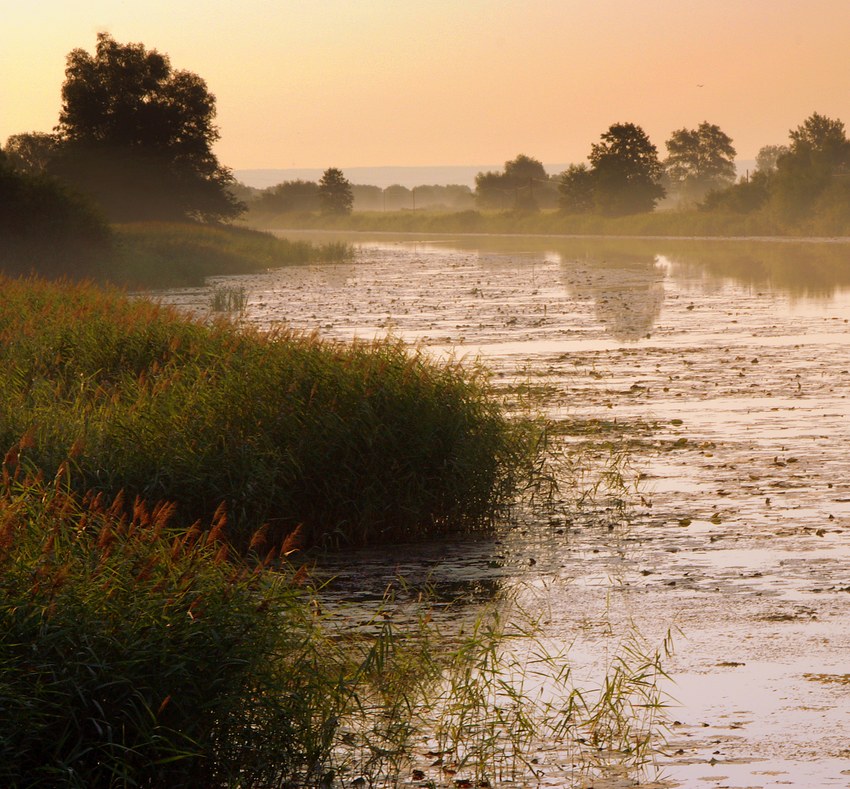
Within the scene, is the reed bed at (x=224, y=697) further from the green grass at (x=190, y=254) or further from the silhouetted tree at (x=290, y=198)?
the silhouetted tree at (x=290, y=198)

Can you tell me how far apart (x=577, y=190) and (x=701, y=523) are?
88.1m

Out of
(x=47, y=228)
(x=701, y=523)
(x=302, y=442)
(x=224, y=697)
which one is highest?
(x=47, y=228)

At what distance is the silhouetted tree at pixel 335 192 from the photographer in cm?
13338

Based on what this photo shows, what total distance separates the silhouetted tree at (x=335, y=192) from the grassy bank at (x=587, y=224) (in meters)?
1.13

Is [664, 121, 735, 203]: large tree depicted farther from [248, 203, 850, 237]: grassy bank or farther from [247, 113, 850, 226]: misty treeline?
[248, 203, 850, 237]: grassy bank

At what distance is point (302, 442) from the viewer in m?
11.5

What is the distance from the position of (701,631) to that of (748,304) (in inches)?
1004

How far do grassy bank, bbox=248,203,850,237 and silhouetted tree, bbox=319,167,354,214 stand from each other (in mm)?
1131

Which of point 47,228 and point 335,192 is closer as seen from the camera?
point 47,228

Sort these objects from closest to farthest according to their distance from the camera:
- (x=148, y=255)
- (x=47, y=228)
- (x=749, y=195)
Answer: (x=47, y=228), (x=148, y=255), (x=749, y=195)

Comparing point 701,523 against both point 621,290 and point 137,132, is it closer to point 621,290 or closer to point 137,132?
point 621,290

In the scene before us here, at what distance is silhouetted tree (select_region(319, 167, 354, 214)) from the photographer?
133 m

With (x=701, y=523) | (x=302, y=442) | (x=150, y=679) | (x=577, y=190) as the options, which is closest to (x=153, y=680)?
(x=150, y=679)

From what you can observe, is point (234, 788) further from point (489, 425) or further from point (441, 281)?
point (441, 281)
